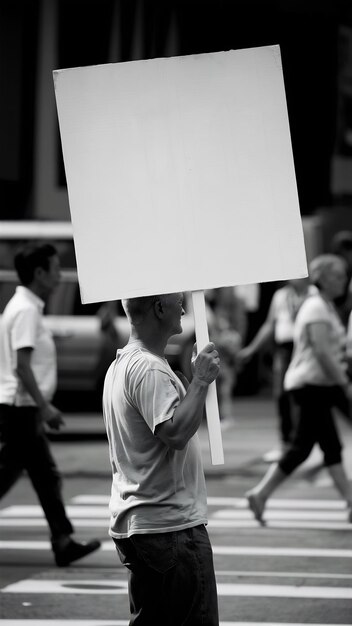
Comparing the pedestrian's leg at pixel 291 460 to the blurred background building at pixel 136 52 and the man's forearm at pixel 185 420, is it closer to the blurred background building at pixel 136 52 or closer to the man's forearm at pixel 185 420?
the man's forearm at pixel 185 420

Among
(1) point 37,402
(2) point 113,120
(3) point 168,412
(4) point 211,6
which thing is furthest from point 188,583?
(4) point 211,6

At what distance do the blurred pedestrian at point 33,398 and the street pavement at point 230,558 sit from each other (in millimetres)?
310

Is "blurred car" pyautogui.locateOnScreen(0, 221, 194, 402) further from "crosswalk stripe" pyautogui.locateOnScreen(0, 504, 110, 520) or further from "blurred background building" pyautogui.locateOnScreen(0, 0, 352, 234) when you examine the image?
"blurred background building" pyautogui.locateOnScreen(0, 0, 352, 234)

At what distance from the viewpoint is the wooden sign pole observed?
4488 mm

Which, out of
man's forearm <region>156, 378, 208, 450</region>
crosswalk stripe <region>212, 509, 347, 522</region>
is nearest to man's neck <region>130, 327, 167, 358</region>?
man's forearm <region>156, 378, 208, 450</region>

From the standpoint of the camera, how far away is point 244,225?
14.8 feet

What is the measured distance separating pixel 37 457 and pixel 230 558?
1309mm

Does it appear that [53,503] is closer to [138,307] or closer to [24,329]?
[24,329]

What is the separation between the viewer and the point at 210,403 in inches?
177

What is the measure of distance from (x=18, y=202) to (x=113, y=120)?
2031 cm

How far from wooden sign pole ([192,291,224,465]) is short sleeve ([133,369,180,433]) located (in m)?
0.11

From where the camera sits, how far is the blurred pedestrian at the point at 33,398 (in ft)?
27.0

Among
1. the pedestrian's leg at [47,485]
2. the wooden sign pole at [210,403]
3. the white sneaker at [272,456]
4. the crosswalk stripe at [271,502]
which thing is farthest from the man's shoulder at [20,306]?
the white sneaker at [272,456]

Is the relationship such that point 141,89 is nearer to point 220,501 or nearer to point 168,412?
point 168,412
